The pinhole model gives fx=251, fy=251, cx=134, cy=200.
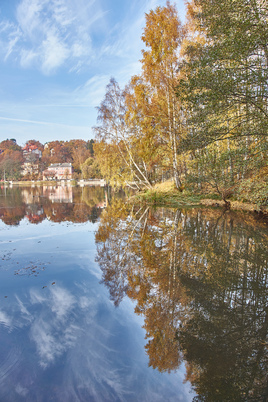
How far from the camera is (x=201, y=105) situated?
29.2 feet

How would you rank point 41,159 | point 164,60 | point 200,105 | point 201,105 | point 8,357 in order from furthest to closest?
point 41,159, point 164,60, point 200,105, point 201,105, point 8,357

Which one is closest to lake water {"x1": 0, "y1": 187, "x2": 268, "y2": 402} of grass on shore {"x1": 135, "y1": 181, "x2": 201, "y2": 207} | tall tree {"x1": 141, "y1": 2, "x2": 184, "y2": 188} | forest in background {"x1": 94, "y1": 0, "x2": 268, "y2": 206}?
forest in background {"x1": 94, "y1": 0, "x2": 268, "y2": 206}

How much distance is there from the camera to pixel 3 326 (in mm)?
3182

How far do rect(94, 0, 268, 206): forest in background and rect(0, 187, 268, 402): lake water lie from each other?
3.90 m

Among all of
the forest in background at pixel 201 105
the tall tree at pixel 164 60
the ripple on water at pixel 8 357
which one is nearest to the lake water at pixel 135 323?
the ripple on water at pixel 8 357

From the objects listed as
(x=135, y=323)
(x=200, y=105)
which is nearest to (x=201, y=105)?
(x=200, y=105)

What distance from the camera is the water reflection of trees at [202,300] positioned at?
2388 millimetres

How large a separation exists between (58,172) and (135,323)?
99.4 metres

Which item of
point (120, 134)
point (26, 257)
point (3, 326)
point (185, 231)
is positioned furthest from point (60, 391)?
point (120, 134)

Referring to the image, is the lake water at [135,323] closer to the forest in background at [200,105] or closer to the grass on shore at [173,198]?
the forest in background at [200,105]

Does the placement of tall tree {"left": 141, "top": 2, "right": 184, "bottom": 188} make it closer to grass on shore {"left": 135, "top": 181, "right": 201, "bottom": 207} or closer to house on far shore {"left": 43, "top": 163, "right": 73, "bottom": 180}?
grass on shore {"left": 135, "top": 181, "right": 201, "bottom": 207}

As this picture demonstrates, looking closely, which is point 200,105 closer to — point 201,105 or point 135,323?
point 201,105

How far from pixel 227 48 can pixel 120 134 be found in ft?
42.0

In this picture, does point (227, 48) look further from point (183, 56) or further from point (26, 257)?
point (183, 56)
